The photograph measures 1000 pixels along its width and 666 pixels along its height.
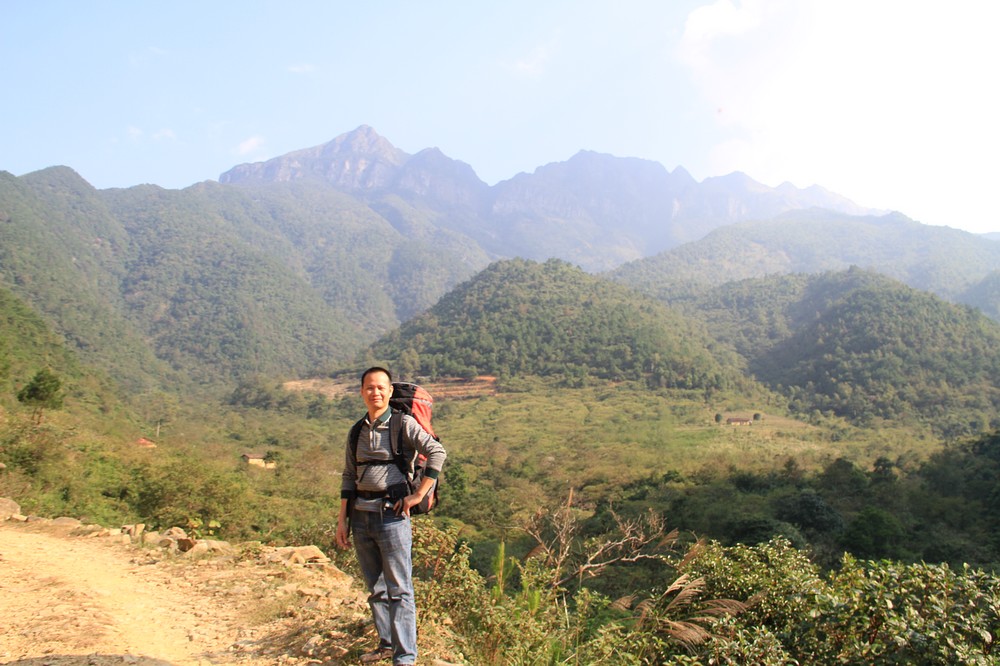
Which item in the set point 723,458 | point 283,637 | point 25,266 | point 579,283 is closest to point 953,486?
point 723,458

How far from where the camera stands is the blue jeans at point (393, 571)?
3.20 meters

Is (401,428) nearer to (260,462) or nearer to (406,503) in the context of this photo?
(406,503)

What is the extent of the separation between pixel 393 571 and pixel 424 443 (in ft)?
2.36

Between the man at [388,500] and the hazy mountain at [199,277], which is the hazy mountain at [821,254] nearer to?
the hazy mountain at [199,277]

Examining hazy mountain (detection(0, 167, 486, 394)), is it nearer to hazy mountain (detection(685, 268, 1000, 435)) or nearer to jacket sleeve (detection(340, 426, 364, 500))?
hazy mountain (detection(685, 268, 1000, 435))

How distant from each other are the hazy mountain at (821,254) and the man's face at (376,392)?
4515 inches

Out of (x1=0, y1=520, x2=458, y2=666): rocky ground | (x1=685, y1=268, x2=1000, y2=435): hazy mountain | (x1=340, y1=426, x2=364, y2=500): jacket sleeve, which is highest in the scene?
(x1=340, y1=426, x2=364, y2=500): jacket sleeve

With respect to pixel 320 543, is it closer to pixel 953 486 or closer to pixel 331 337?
pixel 953 486

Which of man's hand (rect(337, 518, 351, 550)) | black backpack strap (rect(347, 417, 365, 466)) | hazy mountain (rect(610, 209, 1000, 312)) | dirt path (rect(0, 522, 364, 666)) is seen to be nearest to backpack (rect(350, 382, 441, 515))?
black backpack strap (rect(347, 417, 365, 466))

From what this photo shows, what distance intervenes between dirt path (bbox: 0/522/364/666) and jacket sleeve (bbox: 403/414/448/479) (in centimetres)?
141

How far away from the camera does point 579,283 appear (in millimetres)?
82875

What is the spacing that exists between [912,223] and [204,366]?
183 metres

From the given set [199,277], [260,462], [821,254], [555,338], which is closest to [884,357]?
[555,338]

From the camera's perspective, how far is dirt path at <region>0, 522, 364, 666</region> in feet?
12.0
